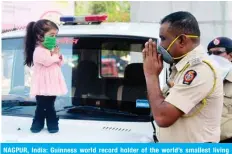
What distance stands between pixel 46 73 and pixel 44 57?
0.37ft

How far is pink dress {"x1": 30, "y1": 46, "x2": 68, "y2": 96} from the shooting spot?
2.81 meters

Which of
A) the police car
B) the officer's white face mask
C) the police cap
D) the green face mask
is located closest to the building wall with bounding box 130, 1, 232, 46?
the police car

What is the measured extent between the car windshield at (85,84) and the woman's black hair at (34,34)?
0.39 feet

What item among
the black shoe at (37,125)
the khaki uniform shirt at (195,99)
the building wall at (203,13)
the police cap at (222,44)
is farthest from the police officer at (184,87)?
the building wall at (203,13)

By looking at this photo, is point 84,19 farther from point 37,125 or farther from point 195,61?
point 195,61

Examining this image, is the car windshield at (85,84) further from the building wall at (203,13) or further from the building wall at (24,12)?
the building wall at (24,12)

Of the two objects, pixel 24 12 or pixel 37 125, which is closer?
pixel 37 125

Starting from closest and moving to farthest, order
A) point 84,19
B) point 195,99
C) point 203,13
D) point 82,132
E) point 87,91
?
point 195,99 < point 82,132 < point 87,91 < point 84,19 < point 203,13

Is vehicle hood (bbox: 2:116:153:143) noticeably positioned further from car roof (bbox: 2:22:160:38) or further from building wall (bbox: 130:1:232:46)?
building wall (bbox: 130:1:232:46)

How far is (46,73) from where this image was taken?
2.82 meters

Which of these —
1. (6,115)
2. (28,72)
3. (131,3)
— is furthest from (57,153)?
(131,3)

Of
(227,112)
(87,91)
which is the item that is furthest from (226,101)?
(87,91)

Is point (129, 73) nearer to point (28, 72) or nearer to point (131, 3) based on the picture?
point (28, 72)

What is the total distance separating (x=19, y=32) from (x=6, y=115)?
2.73 feet
